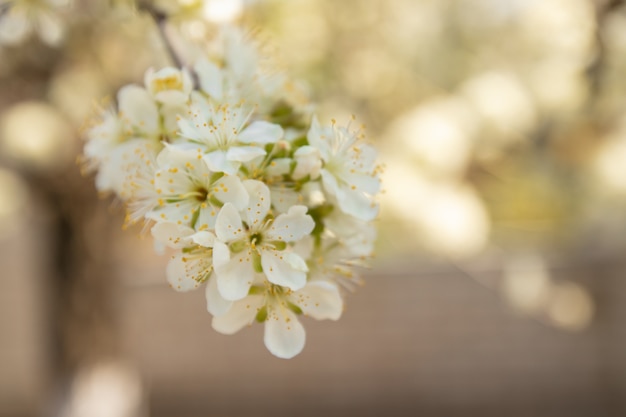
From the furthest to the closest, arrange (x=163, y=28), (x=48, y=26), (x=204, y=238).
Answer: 1. (x=48, y=26)
2. (x=163, y=28)
3. (x=204, y=238)

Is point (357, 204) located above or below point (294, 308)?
above

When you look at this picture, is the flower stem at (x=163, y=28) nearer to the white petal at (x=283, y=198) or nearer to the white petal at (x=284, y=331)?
the white petal at (x=283, y=198)

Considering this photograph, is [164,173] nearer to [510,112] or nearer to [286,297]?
[286,297]

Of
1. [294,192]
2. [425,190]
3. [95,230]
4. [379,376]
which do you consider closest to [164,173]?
[294,192]

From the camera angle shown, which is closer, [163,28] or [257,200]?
[257,200]

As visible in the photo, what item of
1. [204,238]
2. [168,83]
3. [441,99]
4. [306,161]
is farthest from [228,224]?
[441,99]

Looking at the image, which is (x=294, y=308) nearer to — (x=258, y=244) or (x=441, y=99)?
(x=258, y=244)
